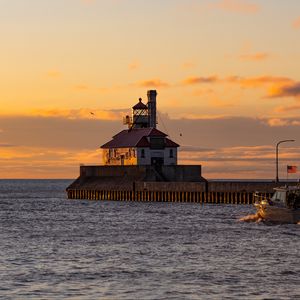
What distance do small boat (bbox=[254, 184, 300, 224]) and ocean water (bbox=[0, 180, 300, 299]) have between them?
3.86ft

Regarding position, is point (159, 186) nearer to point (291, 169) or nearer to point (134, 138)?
point (134, 138)

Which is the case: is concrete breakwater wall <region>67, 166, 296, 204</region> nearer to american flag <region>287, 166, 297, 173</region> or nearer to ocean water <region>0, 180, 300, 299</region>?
american flag <region>287, 166, 297, 173</region>

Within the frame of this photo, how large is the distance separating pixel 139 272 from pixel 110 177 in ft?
296

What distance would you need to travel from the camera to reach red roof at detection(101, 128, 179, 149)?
129500 millimetres

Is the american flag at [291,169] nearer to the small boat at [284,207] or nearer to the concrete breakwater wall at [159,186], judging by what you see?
the concrete breakwater wall at [159,186]

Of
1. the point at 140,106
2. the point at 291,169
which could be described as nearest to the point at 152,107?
the point at 140,106

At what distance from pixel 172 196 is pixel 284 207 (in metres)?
49.7

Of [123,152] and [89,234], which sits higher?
[123,152]

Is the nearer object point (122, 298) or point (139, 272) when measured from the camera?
point (122, 298)

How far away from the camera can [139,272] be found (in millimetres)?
40969

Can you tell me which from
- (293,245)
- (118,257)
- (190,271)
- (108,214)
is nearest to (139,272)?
(190,271)

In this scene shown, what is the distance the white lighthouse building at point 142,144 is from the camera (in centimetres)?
12950

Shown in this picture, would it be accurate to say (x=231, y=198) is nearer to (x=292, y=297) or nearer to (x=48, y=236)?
(x=48, y=236)

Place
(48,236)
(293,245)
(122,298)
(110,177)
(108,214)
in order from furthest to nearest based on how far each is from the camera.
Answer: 1. (110,177)
2. (108,214)
3. (48,236)
4. (293,245)
5. (122,298)
